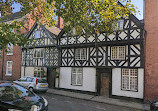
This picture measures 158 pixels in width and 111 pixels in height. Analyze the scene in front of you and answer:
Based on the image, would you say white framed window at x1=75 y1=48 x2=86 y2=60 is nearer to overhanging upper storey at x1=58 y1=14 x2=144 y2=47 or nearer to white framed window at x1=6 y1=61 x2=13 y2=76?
overhanging upper storey at x1=58 y1=14 x2=144 y2=47

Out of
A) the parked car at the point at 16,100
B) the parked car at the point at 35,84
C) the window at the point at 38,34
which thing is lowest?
the parked car at the point at 35,84

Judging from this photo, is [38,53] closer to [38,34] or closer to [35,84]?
[38,34]

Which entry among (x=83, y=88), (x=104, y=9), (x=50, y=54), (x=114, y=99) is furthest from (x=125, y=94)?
(x=50, y=54)

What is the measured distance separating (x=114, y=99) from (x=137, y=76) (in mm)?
2914

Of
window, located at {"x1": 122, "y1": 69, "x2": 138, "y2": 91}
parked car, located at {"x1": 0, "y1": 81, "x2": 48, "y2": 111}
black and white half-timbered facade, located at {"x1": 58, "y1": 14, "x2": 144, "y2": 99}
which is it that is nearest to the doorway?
black and white half-timbered facade, located at {"x1": 58, "y1": 14, "x2": 144, "y2": 99}

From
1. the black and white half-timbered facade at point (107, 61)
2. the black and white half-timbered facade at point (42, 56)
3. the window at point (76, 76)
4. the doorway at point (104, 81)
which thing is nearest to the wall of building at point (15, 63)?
the black and white half-timbered facade at point (42, 56)

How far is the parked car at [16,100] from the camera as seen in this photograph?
5.19 metres

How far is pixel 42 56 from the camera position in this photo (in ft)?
58.5

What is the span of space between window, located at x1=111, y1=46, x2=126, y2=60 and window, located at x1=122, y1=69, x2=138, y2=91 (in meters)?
1.29

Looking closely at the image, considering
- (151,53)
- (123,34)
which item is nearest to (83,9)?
(123,34)

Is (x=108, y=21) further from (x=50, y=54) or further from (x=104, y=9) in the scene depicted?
(x=50, y=54)

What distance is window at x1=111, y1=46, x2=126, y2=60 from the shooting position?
1266cm

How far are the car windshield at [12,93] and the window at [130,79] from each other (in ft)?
29.1

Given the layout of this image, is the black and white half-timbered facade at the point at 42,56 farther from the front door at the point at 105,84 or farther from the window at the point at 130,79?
the window at the point at 130,79
